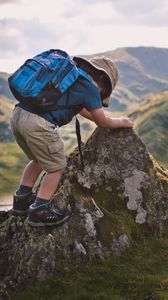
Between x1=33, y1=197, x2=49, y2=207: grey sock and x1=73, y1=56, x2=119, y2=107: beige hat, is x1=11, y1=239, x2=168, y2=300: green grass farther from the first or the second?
x1=73, y1=56, x2=119, y2=107: beige hat

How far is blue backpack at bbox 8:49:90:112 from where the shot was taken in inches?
389

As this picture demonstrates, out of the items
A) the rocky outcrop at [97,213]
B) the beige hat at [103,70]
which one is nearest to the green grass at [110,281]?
the rocky outcrop at [97,213]

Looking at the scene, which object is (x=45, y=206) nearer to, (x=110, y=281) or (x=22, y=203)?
(x=22, y=203)

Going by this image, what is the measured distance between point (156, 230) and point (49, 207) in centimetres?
345

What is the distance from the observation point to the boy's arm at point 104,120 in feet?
35.2

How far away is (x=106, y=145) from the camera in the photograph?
13219mm

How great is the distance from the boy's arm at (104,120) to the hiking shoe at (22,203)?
2.81 metres

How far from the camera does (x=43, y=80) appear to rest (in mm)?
9898

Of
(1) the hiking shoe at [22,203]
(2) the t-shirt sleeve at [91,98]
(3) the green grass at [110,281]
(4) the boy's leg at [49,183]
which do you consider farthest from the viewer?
(1) the hiking shoe at [22,203]

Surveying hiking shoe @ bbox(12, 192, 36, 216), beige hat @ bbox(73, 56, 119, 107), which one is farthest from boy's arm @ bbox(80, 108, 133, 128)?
hiking shoe @ bbox(12, 192, 36, 216)

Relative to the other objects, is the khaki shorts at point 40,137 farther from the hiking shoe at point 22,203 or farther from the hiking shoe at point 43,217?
the hiking shoe at point 22,203

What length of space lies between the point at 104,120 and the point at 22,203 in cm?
331

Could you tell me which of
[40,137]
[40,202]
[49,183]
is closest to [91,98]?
[40,137]

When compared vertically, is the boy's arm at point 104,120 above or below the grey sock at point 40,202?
above
